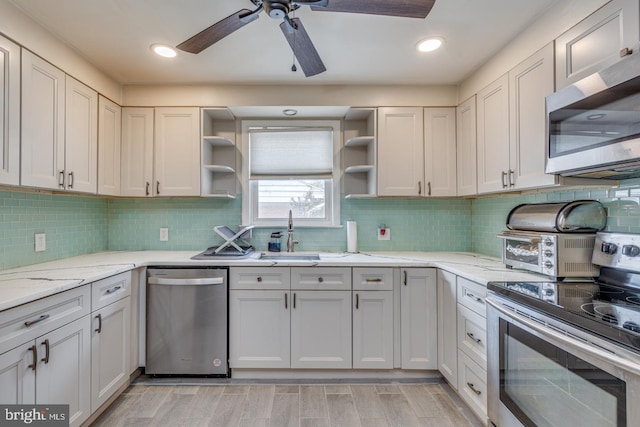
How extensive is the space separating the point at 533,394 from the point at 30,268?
9.28 ft

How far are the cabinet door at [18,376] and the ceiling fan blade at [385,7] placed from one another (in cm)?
196

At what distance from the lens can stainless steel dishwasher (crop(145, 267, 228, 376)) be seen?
7.14 feet

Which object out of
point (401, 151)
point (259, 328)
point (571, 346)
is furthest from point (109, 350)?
point (401, 151)

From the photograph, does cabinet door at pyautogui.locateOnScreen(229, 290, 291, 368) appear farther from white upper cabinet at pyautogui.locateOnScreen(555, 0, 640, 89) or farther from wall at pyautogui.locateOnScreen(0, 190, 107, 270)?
white upper cabinet at pyautogui.locateOnScreen(555, 0, 640, 89)

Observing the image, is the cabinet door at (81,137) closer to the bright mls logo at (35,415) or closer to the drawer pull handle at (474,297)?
the bright mls logo at (35,415)

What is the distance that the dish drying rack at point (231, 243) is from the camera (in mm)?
2471

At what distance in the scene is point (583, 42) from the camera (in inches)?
55.7

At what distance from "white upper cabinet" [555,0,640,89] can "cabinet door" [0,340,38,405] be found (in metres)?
2.78

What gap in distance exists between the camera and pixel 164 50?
2037 mm

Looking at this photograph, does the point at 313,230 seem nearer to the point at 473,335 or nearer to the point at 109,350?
the point at 473,335

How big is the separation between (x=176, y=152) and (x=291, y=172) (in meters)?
1.01

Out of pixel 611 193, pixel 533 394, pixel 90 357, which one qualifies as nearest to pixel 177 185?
pixel 90 357

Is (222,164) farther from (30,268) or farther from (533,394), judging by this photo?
(533,394)

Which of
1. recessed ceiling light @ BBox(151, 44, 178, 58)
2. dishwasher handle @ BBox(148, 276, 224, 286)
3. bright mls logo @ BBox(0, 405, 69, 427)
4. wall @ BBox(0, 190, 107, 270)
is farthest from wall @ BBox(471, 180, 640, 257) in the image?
wall @ BBox(0, 190, 107, 270)
